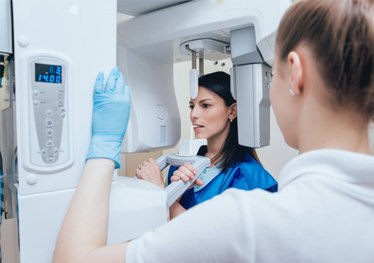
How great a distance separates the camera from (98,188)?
2.35 ft

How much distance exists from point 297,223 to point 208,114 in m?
1.08

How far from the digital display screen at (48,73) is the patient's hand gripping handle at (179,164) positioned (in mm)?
501

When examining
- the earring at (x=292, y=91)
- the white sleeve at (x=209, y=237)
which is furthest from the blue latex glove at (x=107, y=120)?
the earring at (x=292, y=91)

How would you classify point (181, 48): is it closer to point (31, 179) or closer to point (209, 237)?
point (31, 179)

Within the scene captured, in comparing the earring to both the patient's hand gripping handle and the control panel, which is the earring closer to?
the control panel

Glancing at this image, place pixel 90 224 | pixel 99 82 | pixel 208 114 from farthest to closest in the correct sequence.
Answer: pixel 208 114 < pixel 99 82 < pixel 90 224

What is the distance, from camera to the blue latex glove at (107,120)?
772 mm

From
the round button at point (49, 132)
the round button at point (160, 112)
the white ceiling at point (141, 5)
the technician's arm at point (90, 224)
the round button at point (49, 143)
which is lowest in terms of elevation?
the technician's arm at point (90, 224)

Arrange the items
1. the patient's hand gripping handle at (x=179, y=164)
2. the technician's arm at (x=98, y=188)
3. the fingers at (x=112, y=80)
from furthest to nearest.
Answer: the patient's hand gripping handle at (x=179, y=164) → the fingers at (x=112, y=80) → the technician's arm at (x=98, y=188)

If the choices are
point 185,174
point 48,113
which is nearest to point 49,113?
point 48,113

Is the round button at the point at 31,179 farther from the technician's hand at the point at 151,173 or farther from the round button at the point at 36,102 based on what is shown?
the technician's hand at the point at 151,173

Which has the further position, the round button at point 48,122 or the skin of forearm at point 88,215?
the round button at point 48,122

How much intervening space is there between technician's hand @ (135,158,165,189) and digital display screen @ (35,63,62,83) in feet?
2.09

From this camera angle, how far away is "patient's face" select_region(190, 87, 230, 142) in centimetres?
154
